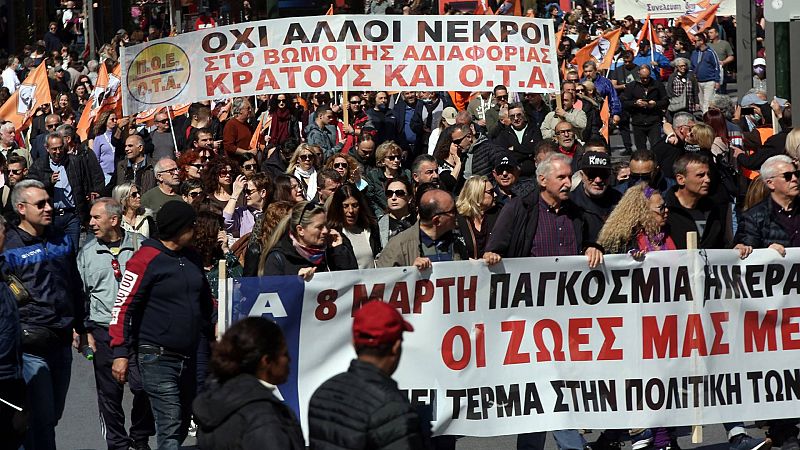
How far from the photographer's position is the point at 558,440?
8.63 m

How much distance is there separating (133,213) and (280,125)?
26.5 ft

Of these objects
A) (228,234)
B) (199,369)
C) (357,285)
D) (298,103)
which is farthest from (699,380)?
(298,103)

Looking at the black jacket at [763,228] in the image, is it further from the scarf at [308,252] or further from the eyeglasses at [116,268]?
the eyeglasses at [116,268]

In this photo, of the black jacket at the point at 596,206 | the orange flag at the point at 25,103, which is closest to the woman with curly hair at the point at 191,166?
the black jacket at the point at 596,206

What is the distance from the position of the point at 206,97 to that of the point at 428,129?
17.5 feet

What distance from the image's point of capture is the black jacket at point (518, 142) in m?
16.2

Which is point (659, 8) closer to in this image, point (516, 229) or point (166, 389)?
point (516, 229)

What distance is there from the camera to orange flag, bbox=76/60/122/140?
1983 cm

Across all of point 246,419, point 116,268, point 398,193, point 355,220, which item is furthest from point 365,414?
point 398,193

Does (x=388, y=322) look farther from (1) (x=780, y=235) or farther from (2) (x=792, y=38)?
(2) (x=792, y=38)

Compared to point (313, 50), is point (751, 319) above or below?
below

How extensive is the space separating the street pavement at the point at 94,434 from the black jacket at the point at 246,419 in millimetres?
4267


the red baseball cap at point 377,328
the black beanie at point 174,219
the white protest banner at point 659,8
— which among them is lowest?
the red baseball cap at point 377,328

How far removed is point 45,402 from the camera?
8.41 meters
